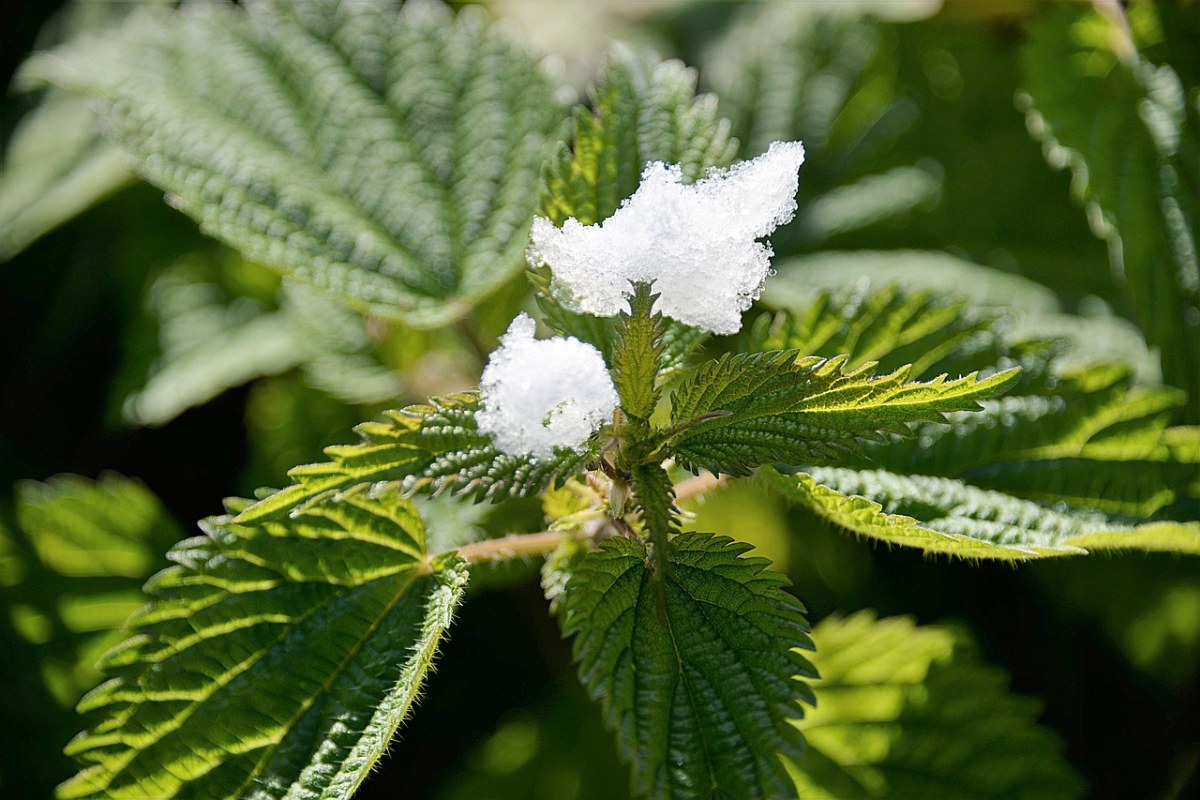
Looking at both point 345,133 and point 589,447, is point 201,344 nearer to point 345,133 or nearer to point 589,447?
point 345,133

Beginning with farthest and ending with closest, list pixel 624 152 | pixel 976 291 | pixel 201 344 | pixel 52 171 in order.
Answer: pixel 52 171 → pixel 201 344 → pixel 976 291 → pixel 624 152

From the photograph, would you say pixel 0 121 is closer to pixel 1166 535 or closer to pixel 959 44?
pixel 959 44

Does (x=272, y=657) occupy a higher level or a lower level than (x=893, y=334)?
lower

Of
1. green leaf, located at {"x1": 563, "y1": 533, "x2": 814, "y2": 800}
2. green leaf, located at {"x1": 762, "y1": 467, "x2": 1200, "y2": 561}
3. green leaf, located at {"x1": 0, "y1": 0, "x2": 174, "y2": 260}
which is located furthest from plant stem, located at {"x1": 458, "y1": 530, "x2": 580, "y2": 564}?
green leaf, located at {"x1": 0, "y1": 0, "x2": 174, "y2": 260}

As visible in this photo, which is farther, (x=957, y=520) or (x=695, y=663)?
(x=957, y=520)

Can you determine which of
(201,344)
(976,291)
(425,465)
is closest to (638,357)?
(425,465)

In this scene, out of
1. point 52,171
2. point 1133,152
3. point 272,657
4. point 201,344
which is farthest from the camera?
point 52,171

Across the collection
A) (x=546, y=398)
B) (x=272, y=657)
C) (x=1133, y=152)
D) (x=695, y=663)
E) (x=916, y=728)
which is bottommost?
(x=916, y=728)

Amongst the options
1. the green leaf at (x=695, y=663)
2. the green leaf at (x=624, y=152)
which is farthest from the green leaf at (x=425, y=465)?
the green leaf at (x=624, y=152)
